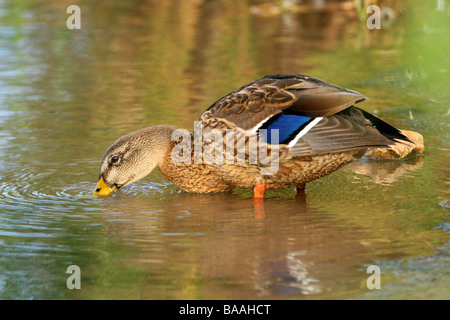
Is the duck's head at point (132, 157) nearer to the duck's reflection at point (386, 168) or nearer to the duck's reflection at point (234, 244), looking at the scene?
the duck's reflection at point (234, 244)

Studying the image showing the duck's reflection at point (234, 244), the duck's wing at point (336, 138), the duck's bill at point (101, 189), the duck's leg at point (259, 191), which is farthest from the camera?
the duck's bill at point (101, 189)

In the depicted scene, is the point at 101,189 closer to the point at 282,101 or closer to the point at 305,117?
the point at 282,101

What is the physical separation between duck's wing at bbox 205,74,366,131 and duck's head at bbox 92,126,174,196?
1.98 feet

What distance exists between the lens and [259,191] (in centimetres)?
596

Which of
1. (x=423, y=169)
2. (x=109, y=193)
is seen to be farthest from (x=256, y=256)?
(x=423, y=169)

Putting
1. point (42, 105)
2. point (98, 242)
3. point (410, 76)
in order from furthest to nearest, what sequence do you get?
point (410, 76)
point (42, 105)
point (98, 242)

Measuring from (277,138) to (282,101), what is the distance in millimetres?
296

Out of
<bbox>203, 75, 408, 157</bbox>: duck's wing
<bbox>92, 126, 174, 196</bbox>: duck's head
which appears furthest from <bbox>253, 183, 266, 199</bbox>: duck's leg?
<bbox>92, 126, 174, 196</bbox>: duck's head

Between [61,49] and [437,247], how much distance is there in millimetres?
9107

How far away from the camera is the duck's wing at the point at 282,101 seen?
5641mm

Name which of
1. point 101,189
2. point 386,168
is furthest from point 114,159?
point 386,168

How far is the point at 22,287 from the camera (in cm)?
430

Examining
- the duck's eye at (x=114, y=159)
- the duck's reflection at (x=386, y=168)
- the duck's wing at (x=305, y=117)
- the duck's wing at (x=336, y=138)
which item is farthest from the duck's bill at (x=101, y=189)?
the duck's reflection at (x=386, y=168)

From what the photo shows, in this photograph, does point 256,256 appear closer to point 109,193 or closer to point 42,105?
point 109,193
